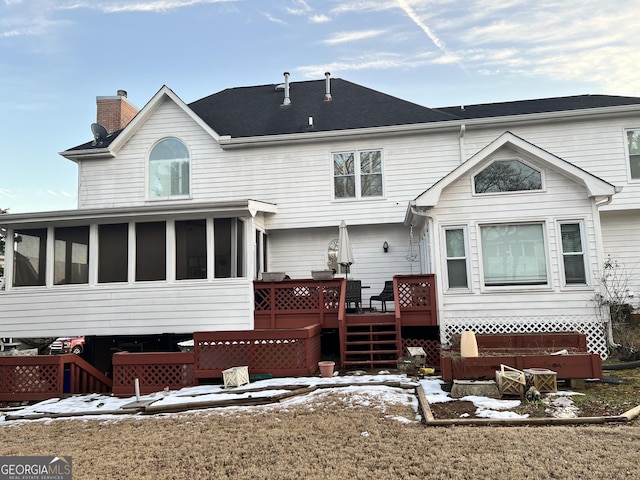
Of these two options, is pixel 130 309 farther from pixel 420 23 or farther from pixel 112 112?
pixel 420 23

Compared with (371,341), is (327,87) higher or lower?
higher

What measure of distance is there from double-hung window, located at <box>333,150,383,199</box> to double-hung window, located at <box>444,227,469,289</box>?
11.9ft

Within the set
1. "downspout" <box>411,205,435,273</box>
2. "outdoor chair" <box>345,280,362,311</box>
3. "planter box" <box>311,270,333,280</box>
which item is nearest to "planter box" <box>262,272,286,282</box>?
"planter box" <box>311,270,333,280</box>

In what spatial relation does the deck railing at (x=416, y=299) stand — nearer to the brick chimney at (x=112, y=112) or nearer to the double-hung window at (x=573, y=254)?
the double-hung window at (x=573, y=254)

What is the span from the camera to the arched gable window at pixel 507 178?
10.1m

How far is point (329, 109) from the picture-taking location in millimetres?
15008

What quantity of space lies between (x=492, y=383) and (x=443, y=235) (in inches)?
167

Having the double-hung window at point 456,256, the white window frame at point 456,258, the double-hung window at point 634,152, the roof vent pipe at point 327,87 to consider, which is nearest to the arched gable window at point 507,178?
the white window frame at point 456,258

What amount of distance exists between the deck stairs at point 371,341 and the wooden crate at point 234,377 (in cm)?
229

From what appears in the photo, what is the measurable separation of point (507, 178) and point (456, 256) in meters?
2.15

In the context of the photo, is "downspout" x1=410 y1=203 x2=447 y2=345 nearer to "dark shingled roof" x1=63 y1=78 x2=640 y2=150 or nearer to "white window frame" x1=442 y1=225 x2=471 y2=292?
"white window frame" x1=442 y1=225 x2=471 y2=292

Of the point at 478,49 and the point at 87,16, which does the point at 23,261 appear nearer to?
the point at 87,16

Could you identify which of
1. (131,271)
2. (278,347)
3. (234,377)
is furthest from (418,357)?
(131,271)

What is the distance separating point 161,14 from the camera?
15.7 m
